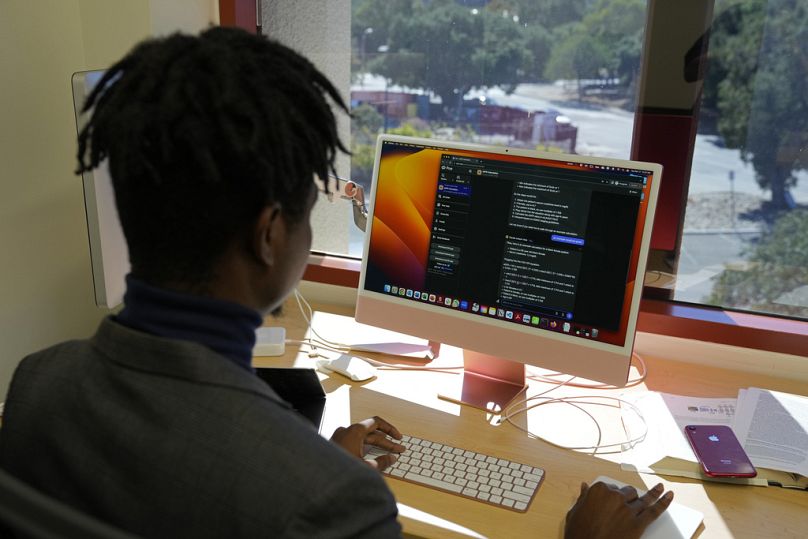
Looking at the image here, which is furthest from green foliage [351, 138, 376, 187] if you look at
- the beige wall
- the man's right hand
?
the man's right hand

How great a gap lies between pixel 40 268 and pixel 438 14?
1.21 meters

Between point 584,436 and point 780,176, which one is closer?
point 584,436

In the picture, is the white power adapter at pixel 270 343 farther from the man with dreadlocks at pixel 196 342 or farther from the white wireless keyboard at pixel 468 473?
the man with dreadlocks at pixel 196 342

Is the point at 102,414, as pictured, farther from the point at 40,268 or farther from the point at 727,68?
the point at 727,68

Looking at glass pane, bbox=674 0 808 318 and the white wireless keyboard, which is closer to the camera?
the white wireless keyboard

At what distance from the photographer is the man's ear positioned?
78 cm

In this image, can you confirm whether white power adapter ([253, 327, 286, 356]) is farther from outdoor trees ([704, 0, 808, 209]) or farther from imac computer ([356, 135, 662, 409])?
outdoor trees ([704, 0, 808, 209])

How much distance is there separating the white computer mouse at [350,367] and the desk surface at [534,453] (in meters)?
0.02

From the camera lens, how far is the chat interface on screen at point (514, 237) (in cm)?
136

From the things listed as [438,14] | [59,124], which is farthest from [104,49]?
[438,14]

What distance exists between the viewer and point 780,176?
182 centimetres

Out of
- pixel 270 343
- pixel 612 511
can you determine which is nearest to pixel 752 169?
pixel 612 511

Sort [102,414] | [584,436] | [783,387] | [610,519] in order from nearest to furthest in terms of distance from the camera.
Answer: [102,414] < [610,519] < [584,436] < [783,387]

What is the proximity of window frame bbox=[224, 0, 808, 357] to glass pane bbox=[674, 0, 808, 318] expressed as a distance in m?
0.05
